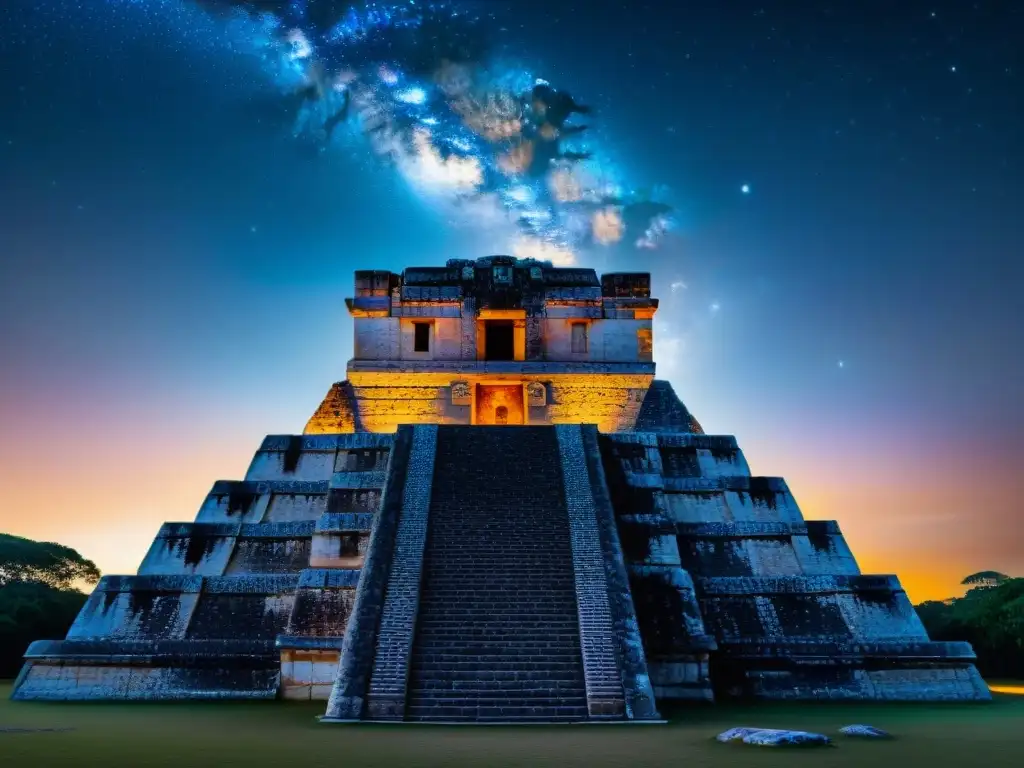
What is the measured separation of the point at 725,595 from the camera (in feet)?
38.1

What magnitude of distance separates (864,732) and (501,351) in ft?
44.8

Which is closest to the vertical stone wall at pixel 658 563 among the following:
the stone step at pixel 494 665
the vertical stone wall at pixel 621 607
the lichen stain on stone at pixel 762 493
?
the vertical stone wall at pixel 621 607

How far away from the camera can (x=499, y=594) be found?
9.97 metres

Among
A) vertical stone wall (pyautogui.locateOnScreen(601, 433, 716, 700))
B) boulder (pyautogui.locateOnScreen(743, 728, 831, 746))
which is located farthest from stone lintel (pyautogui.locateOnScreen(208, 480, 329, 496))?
boulder (pyautogui.locateOnScreen(743, 728, 831, 746))

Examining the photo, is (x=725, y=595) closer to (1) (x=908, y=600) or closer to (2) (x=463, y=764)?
(1) (x=908, y=600)

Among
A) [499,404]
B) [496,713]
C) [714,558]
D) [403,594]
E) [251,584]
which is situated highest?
[499,404]

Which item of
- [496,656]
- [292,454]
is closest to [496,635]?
[496,656]

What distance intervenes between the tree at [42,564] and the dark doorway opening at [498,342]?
42.7 ft

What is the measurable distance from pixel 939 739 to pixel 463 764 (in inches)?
159

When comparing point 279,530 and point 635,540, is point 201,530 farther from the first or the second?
point 635,540

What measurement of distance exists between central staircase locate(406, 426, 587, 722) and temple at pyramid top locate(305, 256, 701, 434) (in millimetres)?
4891

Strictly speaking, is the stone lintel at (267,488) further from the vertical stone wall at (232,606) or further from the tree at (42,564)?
the tree at (42,564)

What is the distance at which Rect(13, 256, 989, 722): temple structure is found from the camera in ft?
29.1

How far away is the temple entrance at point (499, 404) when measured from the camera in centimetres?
1925
